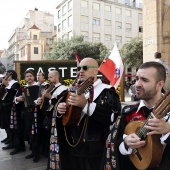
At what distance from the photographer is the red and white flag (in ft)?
17.4

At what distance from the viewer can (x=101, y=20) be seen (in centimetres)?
4391

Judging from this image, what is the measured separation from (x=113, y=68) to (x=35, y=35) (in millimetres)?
56186

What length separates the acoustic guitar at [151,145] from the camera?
149cm

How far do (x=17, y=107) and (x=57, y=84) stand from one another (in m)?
1.41

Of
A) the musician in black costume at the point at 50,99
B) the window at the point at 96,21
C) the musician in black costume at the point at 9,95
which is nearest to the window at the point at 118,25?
the window at the point at 96,21

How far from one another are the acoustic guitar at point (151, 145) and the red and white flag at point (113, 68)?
3.53 m

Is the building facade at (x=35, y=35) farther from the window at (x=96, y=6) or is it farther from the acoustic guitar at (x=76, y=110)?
the acoustic guitar at (x=76, y=110)

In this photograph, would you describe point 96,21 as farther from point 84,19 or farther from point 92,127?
point 92,127

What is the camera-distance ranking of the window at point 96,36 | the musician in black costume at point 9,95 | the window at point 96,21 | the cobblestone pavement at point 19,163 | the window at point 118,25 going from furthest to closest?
the window at point 118,25
the window at point 96,21
the window at point 96,36
the musician in black costume at point 9,95
the cobblestone pavement at point 19,163


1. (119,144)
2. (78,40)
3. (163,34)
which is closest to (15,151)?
(119,144)

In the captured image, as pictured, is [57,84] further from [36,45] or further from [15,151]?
[36,45]

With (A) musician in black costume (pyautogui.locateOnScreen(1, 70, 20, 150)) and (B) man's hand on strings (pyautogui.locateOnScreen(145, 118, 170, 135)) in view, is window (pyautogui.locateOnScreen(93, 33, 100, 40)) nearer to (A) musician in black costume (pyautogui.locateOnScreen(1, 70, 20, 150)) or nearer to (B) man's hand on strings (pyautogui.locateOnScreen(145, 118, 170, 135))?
(A) musician in black costume (pyautogui.locateOnScreen(1, 70, 20, 150))

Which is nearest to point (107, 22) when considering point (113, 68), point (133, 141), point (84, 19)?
point (84, 19)

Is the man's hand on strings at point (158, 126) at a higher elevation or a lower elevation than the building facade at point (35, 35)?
lower
